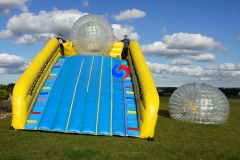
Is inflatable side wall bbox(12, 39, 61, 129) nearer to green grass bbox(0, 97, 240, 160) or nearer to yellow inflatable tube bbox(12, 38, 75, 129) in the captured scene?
yellow inflatable tube bbox(12, 38, 75, 129)

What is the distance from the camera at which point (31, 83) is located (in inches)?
287

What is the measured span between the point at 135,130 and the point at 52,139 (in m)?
1.98

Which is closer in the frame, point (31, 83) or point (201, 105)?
point (31, 83)

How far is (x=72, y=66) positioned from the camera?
9320 millimetres

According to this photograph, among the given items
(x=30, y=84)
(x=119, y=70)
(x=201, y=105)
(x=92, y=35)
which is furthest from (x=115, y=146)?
(x=92, y=35)

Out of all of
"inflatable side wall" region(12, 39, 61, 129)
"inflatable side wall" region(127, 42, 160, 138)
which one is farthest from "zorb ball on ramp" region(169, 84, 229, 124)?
"inflatable side wall" region(12, 39, 61, 129)

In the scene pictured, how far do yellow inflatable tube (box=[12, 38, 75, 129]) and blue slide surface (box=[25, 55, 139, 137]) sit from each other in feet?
0.62

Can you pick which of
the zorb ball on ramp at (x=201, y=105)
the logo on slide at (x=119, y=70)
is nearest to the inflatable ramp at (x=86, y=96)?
the logo on slide at (x=119, y=70)

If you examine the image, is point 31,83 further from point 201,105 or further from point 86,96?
point 201,105

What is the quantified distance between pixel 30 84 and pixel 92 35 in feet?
9.96

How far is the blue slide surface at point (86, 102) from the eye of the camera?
258 inches

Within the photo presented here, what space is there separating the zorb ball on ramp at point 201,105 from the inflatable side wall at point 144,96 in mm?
2035

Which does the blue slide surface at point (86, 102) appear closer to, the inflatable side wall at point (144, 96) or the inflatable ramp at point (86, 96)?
the inflatable ramp at point (86, 96)

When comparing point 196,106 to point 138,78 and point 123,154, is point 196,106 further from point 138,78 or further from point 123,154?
point 123,154
